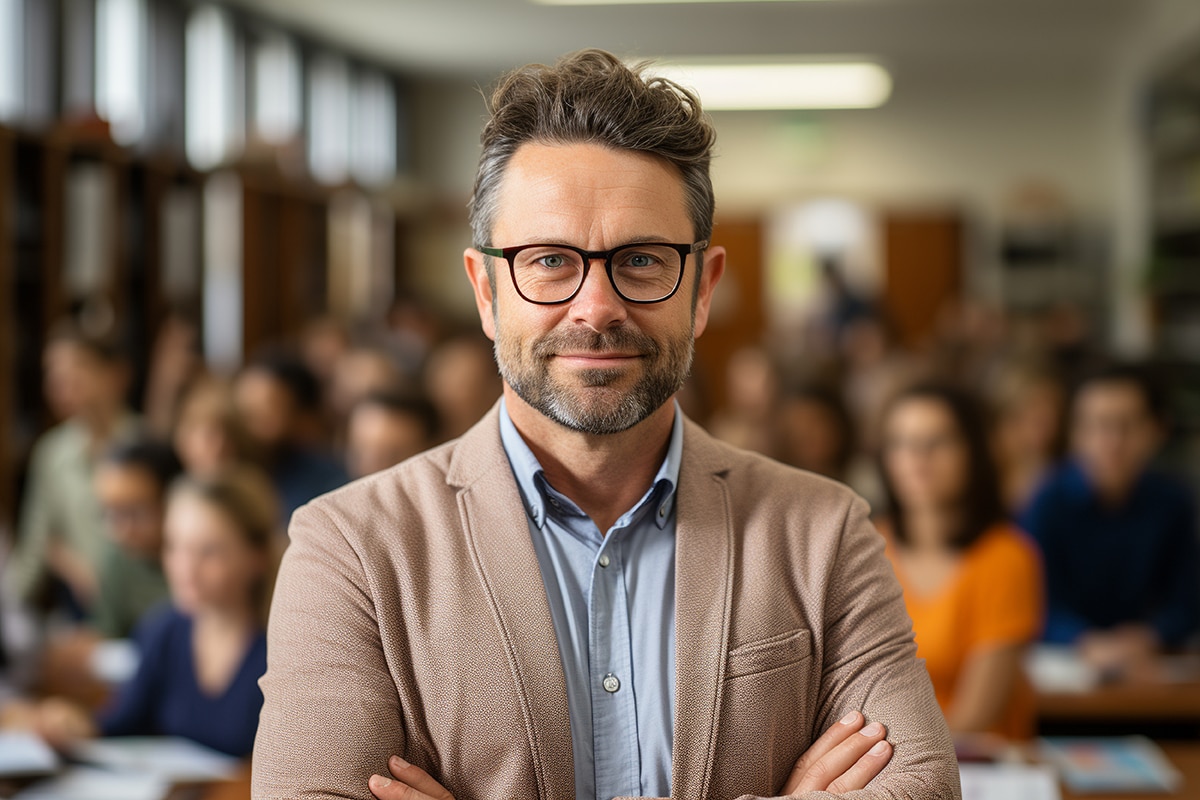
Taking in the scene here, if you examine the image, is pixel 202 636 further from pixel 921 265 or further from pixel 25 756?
pixel 921 265

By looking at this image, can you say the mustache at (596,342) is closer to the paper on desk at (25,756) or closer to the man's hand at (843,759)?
the man's hand at (843,759)

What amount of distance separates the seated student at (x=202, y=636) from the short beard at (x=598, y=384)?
5.37 feet

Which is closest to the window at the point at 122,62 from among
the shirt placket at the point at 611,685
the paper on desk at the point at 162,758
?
the paper on desk at the point at 162,758

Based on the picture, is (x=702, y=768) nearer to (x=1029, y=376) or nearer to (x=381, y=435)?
Answer: (x=381, y=435)

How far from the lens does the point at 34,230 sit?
20.1 feet

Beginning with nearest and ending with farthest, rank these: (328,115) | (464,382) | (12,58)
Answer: (464,382) < (12,58) < (328,115)

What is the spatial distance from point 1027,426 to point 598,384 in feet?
12.7

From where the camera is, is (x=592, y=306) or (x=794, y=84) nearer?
(x=592, y=306)

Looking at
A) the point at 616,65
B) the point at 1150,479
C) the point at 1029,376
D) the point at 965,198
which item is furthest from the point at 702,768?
the point at 965,198

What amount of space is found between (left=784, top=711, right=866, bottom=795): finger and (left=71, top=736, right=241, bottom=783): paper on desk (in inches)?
53.2

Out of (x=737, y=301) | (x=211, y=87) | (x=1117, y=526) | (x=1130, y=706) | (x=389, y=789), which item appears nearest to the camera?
(x=389, y=789)

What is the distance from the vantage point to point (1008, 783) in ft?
7.47

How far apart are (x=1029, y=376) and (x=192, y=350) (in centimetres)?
407

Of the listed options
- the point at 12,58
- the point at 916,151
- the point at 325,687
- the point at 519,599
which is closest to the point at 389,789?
the point at 325,687
